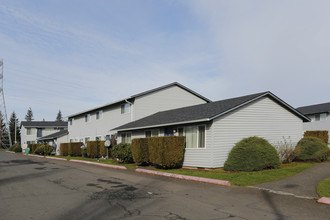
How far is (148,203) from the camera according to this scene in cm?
823

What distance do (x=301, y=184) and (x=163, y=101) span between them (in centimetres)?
1872

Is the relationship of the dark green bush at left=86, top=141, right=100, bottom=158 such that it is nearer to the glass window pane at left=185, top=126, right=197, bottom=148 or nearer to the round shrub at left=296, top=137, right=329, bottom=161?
the glass window pane at left=185, top=126, right=197, bottom=148

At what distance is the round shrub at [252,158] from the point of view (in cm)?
1469

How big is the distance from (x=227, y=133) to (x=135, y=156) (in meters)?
6.82

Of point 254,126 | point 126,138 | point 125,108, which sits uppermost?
point 125,108

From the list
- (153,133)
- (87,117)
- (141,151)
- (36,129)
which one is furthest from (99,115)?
(36,129)

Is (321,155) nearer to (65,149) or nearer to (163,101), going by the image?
(163,101)

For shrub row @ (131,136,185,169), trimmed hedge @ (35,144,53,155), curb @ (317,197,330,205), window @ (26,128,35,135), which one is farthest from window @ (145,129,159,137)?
window @ (26,128,35,135)

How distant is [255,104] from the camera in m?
18.3

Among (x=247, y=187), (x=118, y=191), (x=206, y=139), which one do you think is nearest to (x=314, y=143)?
(x=206, y=139)

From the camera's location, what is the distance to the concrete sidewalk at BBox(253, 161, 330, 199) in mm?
9547

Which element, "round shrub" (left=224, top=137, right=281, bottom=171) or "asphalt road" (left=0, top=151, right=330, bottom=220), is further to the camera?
"round shrub" (left=224, top=137, right=281, bottom=171)

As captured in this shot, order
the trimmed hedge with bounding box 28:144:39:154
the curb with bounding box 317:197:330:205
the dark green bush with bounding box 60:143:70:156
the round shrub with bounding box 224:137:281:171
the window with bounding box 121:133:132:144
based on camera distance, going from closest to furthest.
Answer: the curb with bounding box 317:197:330:205 → the round shrub with bounding box 224:137:281:171 → the window with bounding box 121:133:132:144 → the dark green bush with bounding box 60:143:70:156 → the trimmed hedge with bounding box 28:144:39:154

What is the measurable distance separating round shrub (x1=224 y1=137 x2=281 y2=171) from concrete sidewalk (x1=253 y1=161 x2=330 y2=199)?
1918mm
